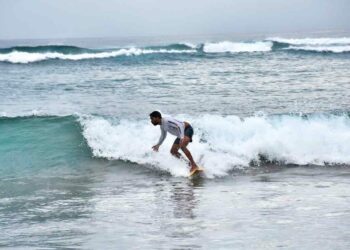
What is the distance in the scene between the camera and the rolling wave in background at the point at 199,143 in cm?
1204

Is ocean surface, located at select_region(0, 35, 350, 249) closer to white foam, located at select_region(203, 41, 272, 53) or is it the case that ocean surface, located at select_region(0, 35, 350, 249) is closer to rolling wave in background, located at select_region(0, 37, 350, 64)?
rolling wave in background, located at select_region(0, 37, 350, 64)

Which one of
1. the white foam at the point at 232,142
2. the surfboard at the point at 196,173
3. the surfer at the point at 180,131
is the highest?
the surfer at the point at 180,131

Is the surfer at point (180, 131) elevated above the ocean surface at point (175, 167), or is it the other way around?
the surfer at point (180, 131)

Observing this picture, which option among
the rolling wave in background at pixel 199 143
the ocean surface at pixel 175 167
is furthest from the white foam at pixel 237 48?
the rolling wave in background at pixel 199 143

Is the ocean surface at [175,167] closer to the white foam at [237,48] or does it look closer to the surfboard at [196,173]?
the surfboard at [196,173]

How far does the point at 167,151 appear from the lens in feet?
40.8

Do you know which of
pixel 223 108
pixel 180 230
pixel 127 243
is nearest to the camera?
pixel 127 243

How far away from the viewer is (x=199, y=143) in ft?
43.0

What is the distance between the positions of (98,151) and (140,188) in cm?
375

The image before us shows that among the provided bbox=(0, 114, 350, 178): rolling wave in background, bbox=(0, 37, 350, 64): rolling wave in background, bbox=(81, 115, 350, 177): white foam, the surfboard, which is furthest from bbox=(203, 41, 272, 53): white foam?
the surfboard

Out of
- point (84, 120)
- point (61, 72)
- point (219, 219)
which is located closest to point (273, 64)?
point (61, 72)

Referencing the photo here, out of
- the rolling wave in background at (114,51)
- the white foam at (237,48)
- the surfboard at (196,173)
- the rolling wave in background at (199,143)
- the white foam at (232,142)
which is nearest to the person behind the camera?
the surfboard at (196,173)

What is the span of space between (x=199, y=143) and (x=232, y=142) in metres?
0.84

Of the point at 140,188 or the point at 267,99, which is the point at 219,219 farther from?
the point at 267,99
